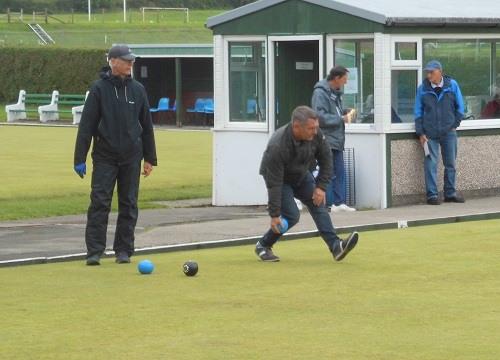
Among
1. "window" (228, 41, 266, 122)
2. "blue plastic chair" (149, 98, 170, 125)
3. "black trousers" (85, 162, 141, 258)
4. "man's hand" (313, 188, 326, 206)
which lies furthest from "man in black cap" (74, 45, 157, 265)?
"blue plastic chair" (149, 98, 170, 125)

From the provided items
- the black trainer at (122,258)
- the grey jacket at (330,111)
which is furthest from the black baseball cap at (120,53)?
the grey jacket at (330,111)

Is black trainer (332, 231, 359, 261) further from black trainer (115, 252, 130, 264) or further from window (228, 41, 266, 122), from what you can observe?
window (228, 41, 266, 122)

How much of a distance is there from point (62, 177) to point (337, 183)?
706 cm

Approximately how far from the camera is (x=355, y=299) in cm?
873

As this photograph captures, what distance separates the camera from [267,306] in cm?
848

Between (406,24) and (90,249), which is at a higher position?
(406,24)

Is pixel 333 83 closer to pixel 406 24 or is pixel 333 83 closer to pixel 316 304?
pixel 406 24

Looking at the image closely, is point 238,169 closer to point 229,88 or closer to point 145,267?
point 229,88

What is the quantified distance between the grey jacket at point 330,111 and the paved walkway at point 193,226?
93 cm

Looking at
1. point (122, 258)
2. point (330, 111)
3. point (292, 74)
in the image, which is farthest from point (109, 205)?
point (292, 74)

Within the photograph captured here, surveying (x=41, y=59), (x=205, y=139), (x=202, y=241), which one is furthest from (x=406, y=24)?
(x=41, y=59)

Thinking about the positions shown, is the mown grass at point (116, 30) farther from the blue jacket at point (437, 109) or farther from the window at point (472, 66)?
the blue jacket at point (437, 109)

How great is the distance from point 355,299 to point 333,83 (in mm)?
6386

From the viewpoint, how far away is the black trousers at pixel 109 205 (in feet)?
35.9
